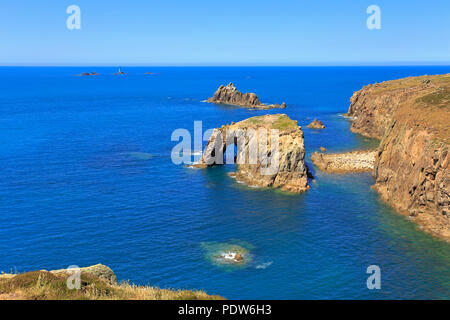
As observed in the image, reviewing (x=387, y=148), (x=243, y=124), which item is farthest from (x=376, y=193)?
(x=243, y=124)

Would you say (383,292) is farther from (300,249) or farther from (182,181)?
(182,181)

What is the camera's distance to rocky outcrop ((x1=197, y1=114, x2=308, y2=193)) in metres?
85.1

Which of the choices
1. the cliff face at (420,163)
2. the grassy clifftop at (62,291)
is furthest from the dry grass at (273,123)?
the grassy clifftop at (62,291)

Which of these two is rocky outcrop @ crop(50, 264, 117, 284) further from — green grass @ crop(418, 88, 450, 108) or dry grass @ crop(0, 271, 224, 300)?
green grass @ crop(418, 88, 450, 108)

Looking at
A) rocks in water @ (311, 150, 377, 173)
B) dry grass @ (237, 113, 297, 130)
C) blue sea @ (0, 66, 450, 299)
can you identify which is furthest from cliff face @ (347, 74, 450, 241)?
dry grass @ (237, 113, 297, 130)

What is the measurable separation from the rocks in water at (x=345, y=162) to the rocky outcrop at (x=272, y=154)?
1291cm

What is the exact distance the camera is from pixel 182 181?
9069cm

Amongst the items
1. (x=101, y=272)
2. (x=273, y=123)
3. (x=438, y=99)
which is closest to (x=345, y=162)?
(x=273, y=123)

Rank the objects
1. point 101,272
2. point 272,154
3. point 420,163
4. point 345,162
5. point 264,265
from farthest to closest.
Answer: point 345,162 < point 272,154 < point 420,163 < point 264,265 < point 101,272

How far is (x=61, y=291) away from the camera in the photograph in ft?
99.1

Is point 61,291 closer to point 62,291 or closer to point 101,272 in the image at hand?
point 62,291

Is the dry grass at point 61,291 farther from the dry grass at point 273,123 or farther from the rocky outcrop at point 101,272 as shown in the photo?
the dry grass at point 273,123

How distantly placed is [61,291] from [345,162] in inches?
3351

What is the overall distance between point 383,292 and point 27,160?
315ft
